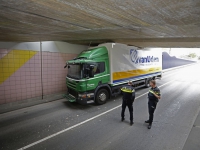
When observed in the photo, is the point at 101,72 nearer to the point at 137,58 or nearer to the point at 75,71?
the point at 75,71

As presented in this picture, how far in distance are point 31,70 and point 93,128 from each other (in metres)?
5.64

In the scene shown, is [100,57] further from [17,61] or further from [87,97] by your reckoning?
[17,61]

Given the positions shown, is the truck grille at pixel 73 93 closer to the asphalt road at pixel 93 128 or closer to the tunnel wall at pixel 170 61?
the asphalt road at pixel 93 128

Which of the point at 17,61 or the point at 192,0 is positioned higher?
the point at 192,0

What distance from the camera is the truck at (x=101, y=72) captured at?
7.20 metres

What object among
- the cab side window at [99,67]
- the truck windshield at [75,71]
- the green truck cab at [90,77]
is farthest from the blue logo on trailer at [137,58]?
the truck windshield at [75,71]

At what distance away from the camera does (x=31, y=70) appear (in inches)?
327

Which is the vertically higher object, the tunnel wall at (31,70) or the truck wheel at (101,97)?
the tunnel wall at (31,70)

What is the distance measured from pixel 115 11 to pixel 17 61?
7.18 metres

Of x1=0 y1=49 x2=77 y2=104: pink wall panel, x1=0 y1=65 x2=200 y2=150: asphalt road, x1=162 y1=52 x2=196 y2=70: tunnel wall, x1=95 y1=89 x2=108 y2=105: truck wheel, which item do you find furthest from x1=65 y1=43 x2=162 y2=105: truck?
x1=162 y1=52 x2=196 y2=70: tunnel wall

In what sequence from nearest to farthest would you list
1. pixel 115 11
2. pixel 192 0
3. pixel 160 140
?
pixel 192 0 → pixel 115 11 → pixel 160 140

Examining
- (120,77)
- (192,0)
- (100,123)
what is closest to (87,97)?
(100,123)

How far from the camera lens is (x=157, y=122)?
550 cm

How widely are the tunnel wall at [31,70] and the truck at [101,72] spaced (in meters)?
1.71
